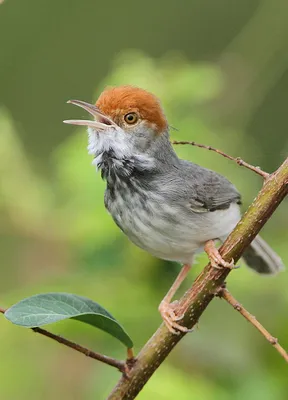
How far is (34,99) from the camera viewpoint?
6.32 meters

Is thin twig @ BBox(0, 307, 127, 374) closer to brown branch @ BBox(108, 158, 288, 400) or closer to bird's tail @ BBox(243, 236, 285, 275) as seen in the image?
brown branch @ BBox(108, 158, 288, 400)

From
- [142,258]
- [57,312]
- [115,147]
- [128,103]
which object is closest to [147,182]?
[115,147]

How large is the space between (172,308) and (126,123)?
0.64m

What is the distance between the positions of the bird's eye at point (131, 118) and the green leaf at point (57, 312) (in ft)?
2.63

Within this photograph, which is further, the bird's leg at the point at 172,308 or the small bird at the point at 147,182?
the small bird at the point at 147,182

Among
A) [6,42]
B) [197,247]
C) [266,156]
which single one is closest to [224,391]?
[197,247]

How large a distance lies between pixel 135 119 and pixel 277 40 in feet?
5.55

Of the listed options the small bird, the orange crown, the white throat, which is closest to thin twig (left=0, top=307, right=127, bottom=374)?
the small bird

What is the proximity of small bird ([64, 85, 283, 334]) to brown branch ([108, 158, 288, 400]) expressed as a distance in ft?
1.72

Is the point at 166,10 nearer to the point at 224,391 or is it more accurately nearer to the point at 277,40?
the point at 277,40

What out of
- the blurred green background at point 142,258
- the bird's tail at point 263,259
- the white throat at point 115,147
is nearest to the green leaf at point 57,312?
the white throat at point 115,147

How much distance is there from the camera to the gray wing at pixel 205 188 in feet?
8.55

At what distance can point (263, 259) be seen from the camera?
9.50 ft

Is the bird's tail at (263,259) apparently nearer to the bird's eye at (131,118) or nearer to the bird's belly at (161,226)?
the bird's belly at (161,226)
